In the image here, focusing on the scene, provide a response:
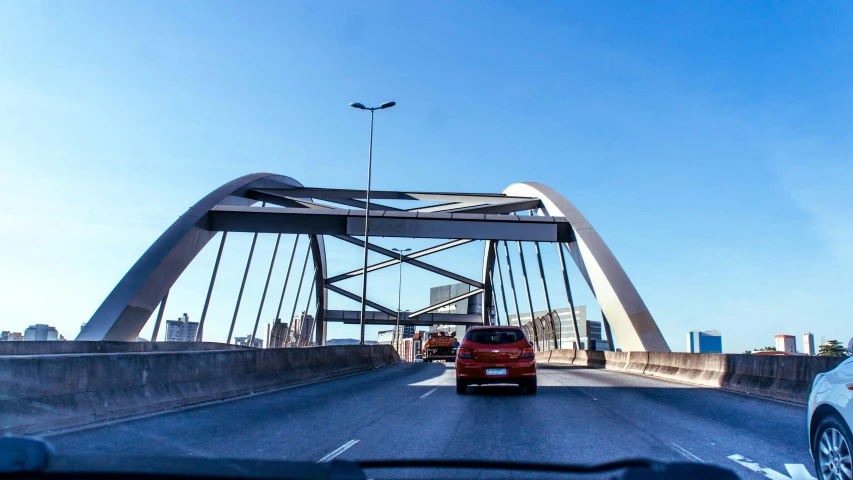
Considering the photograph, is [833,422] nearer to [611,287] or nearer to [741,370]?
[741,370]

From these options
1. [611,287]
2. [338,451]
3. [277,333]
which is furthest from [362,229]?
[338,451]

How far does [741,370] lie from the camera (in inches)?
667

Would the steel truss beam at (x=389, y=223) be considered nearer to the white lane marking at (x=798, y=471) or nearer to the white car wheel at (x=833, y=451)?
the white lane marking at (x=798, y=471)

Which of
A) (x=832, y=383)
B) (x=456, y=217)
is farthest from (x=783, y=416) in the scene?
(x=456, y=217)

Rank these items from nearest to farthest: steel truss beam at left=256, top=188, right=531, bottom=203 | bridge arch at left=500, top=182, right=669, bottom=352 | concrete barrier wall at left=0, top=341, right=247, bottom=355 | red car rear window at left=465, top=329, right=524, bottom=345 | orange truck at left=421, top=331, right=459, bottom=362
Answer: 1. red car rear window at left=465, top=329, right=524, bottom=345
2. concrete barrier wall at left=0, top=341, right=247, bottom=355
3. bridge arch at left=500, top=182, right=669, bottom=352
4. steel truss beam at left=256, top=188, right=531, bottom=203
5. orange truck at left=421, top=331, right=459, bottom=362

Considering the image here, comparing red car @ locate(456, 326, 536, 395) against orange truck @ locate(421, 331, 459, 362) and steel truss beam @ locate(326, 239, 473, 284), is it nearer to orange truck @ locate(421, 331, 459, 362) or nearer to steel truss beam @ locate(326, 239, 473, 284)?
orange truck @ locate(421, 331, 459, 362)

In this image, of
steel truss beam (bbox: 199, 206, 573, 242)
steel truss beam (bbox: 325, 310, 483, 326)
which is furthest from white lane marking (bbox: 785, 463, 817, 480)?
steel truss beam (bbox: 325, 310, 483, 326)

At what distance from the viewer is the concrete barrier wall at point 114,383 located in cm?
812

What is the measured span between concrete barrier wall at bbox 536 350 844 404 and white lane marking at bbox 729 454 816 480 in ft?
17.0

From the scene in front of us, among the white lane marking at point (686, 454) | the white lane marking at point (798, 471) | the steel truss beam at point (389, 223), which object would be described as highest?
the steel truss beam at point (389, 223)

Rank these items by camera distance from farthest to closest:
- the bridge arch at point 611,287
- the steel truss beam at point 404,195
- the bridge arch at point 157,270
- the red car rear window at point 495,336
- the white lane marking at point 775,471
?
the steel truss beam at point 404,195, the bridge arch at point 611,287, the bridge arch at point 157,270, the red car rear window at point 495,336, the white lane marking at point 775,471

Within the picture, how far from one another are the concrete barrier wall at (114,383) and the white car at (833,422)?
7.77 metres

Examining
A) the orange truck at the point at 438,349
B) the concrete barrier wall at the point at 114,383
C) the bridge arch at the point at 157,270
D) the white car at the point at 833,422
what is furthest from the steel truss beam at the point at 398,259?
the white car at the point at 833,422

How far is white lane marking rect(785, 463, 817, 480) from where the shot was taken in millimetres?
6183
